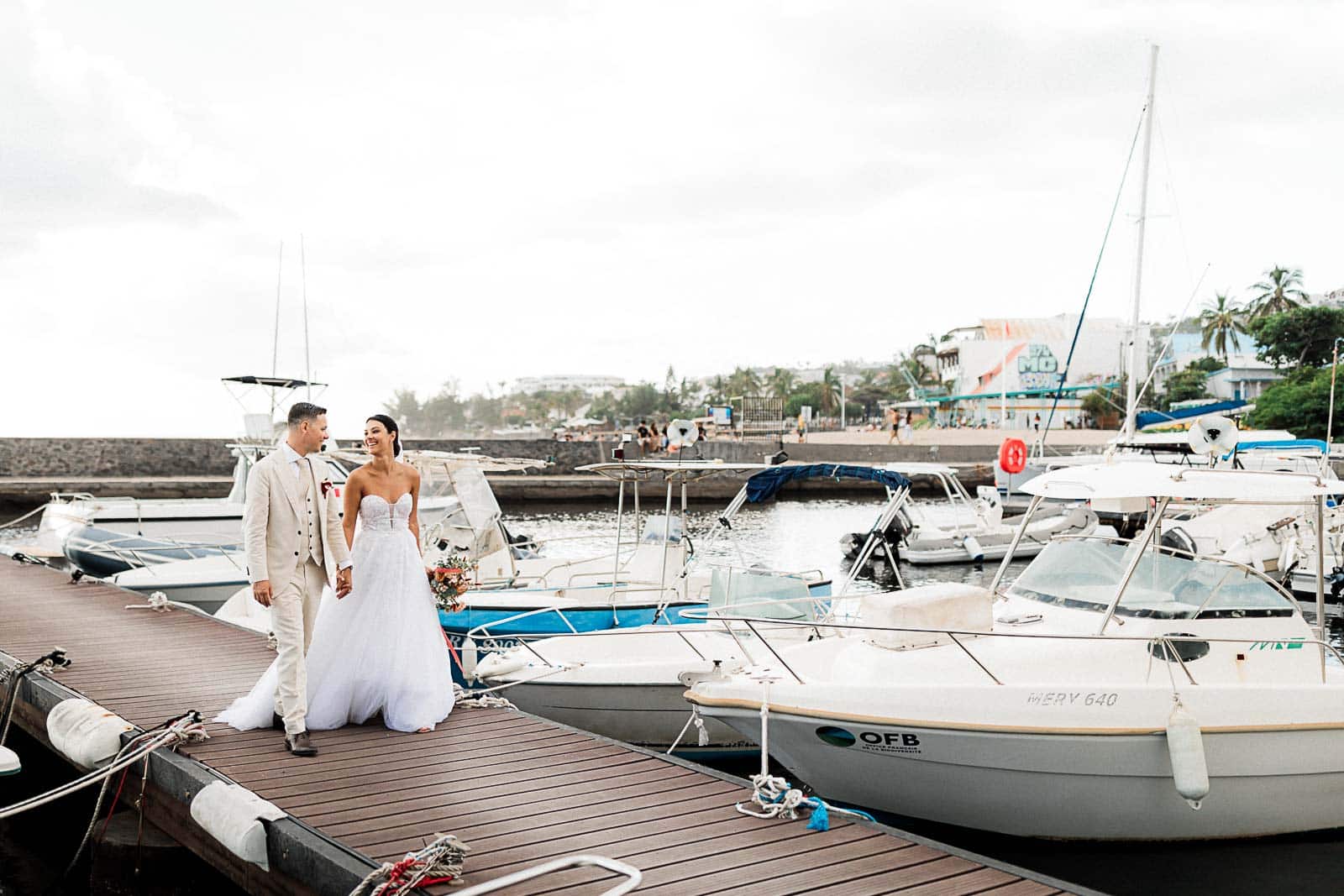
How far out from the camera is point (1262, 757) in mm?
6887

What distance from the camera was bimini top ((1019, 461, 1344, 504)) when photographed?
24.0ft

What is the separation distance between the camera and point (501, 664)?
900cm

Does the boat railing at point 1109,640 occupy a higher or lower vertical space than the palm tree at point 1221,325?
lower

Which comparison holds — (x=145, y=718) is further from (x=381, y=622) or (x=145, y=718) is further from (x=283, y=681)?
(x=381, y=622)

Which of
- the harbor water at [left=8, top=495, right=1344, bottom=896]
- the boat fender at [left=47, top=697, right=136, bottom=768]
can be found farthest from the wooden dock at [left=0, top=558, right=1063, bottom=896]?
the harbor water at [left=8, top=495, right=1344, bottom=896]

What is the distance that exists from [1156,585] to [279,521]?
621 centimetres

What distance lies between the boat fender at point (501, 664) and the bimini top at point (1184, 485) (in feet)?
15.0

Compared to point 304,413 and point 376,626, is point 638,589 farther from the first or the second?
point 304,413

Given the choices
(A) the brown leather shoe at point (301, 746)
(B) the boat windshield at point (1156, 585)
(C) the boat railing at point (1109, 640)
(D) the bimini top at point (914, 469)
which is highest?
(D) the bimini top at point (914, 469)

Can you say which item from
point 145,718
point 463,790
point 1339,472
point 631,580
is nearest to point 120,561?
point 631,580

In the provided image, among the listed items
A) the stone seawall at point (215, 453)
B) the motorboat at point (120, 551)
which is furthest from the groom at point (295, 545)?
the stone seawall at point (215, 453)

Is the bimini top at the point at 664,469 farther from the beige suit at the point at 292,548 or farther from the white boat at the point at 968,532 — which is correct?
the white boat at the point at 968,532

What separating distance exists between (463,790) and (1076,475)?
16.7 feet

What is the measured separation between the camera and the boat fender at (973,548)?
2402 cm
